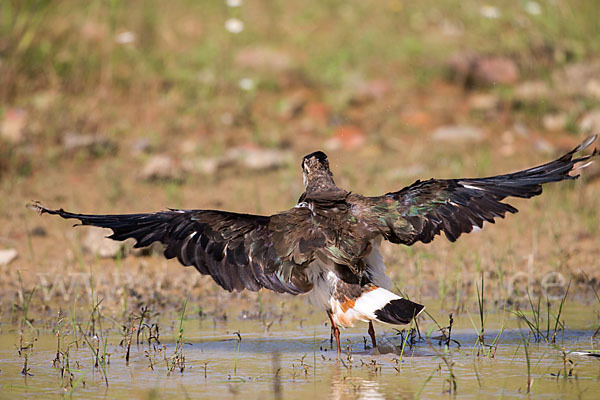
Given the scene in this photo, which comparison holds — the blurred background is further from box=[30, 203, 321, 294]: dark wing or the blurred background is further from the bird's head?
box=[30, 203, 321, 294]: dark wing

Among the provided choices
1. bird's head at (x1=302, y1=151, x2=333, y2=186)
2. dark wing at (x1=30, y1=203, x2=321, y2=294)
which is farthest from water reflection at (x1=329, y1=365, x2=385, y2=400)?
bird's head at (x1=302, y1=151, x2=333, y2=186)

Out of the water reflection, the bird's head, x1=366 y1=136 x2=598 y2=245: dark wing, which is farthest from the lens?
the bird's head

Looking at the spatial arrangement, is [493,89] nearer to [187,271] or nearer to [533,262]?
[533,262]

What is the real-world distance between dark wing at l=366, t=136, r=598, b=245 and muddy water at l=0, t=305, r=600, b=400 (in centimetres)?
62

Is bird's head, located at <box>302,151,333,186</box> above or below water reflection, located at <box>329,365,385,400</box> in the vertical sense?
above

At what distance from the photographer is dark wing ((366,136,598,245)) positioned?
4.65m

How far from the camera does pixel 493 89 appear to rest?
10.3m

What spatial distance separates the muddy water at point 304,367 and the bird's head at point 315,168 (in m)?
0.90

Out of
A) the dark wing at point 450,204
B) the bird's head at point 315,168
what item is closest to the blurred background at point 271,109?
the bird's head at point 315,168

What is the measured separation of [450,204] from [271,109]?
584cm

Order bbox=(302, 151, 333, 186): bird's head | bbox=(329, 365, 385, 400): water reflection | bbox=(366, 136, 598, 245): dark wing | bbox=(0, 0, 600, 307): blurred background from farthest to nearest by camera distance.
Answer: bbox=(0, 0, 600, 307): blurred background → bbox=(302, 151, 333, 186): bird's head → bbox=(366, 136, 598, 245): dark wing → bbox=(329, 365, 385, 400): water reflection

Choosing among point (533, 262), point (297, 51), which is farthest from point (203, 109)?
point (533, 262)

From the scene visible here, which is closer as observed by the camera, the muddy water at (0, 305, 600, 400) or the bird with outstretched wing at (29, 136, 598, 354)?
the muddy water at (0, 305, 600, 400)

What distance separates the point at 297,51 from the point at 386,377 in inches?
314
